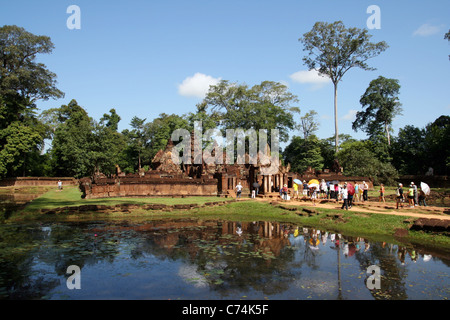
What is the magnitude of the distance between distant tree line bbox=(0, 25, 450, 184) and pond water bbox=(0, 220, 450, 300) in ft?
81.5

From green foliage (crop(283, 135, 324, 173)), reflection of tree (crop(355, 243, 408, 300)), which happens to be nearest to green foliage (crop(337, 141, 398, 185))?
green foliage (crop(283, 135, 324, 173))

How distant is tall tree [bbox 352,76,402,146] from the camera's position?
55.6 m

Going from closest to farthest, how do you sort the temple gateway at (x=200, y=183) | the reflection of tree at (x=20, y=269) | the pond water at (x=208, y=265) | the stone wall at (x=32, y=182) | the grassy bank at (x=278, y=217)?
the reflection of tree at (x=20, y=269)
the pond water at (x=208, y=265)
the grassy bank at (x=278, y=217)
the temple gateway at (x=200, y=183)
the stone wall at (x=32, y=182)

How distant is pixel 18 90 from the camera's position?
46.5 metres

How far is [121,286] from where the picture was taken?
7.76m

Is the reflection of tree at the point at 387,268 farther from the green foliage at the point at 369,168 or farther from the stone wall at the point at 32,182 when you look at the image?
the stone wall at the point at 32,182

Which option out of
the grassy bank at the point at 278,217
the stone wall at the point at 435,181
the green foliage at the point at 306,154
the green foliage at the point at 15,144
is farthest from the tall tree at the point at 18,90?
the stone wall at the point at 435,181

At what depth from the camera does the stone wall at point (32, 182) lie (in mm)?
40966

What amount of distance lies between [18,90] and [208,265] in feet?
164

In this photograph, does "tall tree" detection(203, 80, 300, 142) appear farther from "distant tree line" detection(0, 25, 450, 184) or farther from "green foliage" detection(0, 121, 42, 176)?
"green foliage" detection(0, 121, 42, 176)

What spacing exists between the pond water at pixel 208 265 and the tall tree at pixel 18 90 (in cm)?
3240
